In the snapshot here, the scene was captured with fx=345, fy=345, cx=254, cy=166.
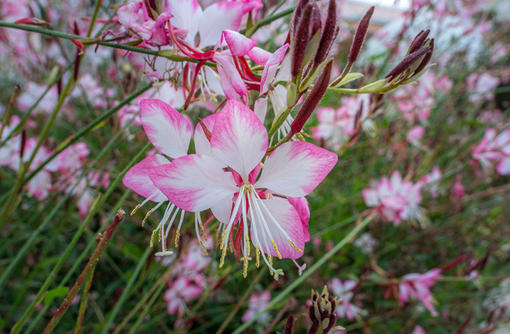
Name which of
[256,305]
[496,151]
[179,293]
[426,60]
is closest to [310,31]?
[426,60]

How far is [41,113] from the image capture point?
3.94ft

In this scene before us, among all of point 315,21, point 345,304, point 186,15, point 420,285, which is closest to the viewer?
point 315,21

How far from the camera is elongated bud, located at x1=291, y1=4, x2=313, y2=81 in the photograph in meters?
0.23

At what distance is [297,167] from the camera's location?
28 cm

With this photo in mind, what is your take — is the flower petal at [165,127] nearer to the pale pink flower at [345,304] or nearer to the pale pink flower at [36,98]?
the pale pink flower at [345,304]

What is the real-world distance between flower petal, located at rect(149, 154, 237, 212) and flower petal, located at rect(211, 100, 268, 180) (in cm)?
1

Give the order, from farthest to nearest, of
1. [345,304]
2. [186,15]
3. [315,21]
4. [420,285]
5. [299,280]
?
[345,304] → [420,285] → [299,280] → [186,15] → [315,21]

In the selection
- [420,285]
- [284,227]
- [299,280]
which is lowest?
[420,285]

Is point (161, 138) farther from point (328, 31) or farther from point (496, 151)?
point (496, 151)

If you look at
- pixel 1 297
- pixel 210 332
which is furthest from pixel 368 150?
pixel 1 297

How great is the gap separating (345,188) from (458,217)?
0.46 meters

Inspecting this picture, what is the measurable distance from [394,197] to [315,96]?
854 millimetres

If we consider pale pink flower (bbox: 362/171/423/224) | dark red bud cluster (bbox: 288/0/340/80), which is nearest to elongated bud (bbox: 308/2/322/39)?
dark red bud cluster (bbox: 288/0/340/80)

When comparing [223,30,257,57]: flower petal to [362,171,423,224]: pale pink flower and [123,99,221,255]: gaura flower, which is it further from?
[362,171,423,224]: pale pink flower
